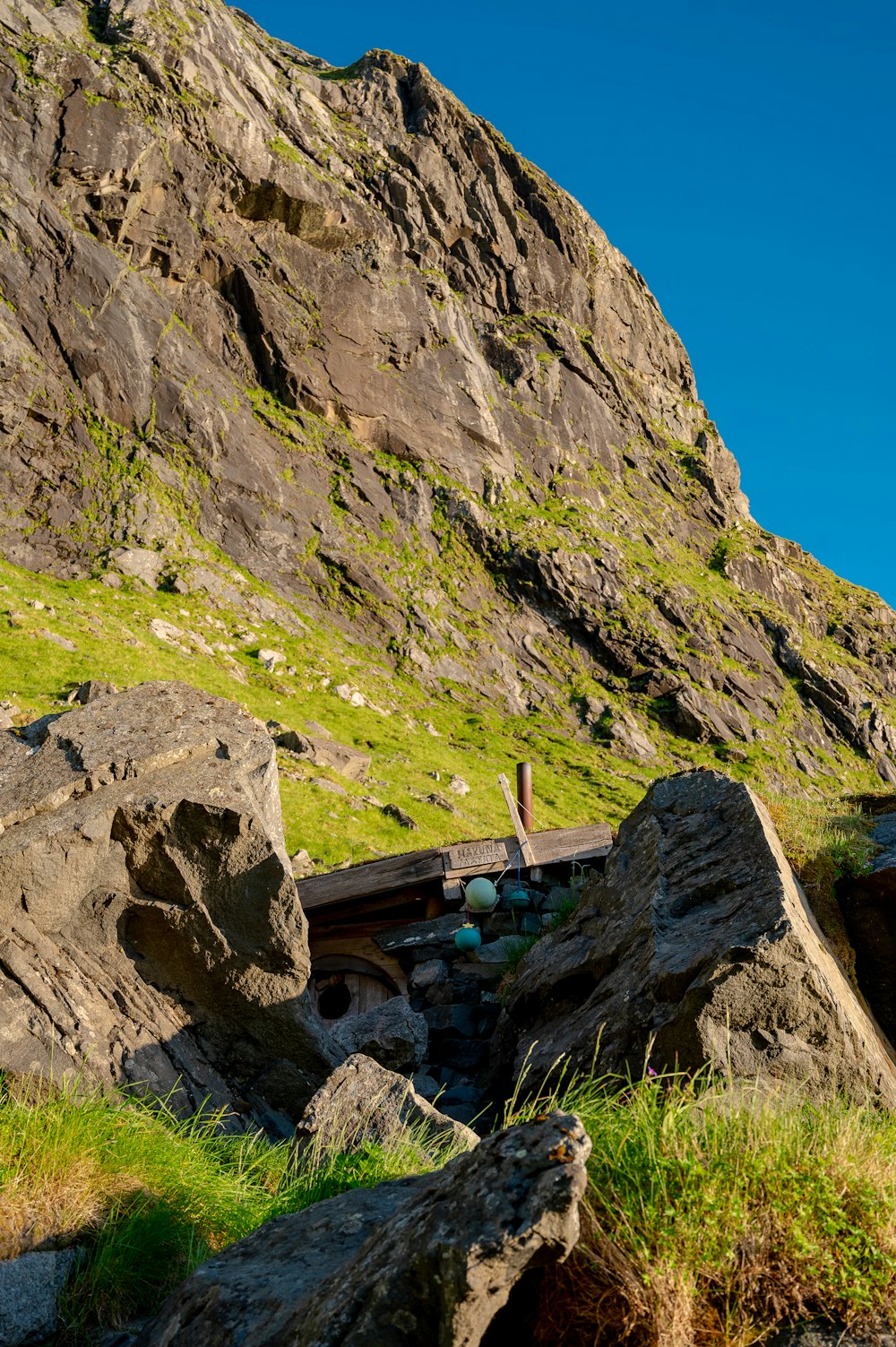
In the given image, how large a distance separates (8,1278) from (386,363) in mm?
70301

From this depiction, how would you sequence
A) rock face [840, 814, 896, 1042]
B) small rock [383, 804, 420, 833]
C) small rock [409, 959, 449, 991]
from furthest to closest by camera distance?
1. small rock [383, 804, 420, 833]
2. small rock [409, 959, 449, 991]
3. rock face [840, 814, 896, 1042]

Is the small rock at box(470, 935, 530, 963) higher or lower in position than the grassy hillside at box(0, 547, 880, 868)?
lower

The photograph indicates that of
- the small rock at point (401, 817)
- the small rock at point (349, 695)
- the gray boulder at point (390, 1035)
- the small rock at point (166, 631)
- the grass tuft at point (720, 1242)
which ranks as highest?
the small rock at point (166, 631)

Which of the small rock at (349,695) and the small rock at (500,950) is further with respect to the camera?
the small rock at (349,695)

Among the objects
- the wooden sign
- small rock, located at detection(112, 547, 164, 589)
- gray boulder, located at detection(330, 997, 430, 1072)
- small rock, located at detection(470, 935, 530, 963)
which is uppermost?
small rock, located at detection(112, 547, 164, 589)

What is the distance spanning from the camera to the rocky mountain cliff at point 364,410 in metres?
49.9

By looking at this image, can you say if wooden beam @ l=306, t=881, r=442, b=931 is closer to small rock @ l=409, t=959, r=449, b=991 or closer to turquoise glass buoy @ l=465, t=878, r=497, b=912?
turquoise glass buoy @ l=465, t=878, r=497, b=912

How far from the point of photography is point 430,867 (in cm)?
1382

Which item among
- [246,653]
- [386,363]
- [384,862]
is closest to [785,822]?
[384,862]

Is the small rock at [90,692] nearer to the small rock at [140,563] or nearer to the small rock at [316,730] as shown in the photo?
the small rock at [316,730]

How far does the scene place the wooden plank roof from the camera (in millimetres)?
13609

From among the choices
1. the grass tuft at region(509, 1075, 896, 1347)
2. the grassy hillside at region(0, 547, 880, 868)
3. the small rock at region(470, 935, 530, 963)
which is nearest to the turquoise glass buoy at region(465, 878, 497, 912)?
the small rock at region(470, 935, 530, 963)

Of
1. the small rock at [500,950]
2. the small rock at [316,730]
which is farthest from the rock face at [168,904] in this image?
the small rock at [316,730]

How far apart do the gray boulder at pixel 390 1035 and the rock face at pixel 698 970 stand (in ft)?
3.50
